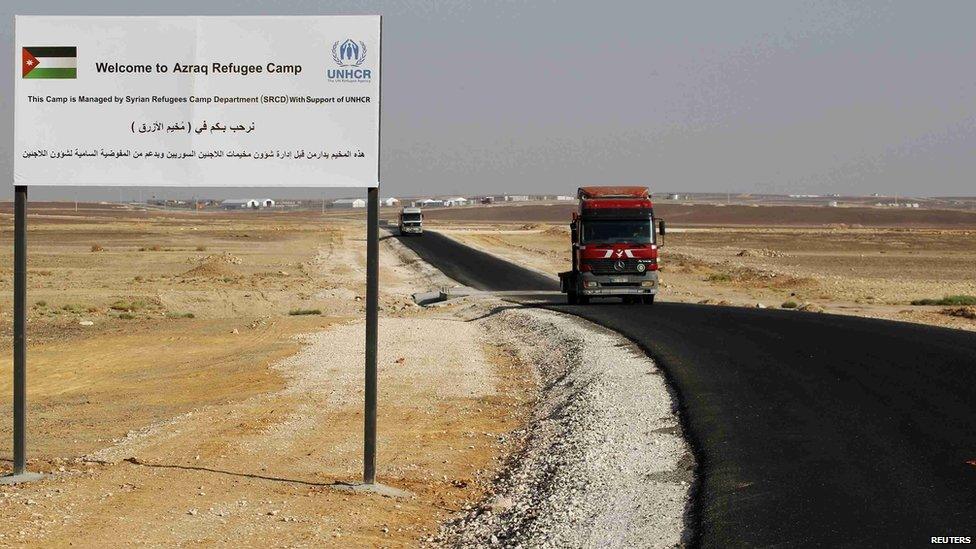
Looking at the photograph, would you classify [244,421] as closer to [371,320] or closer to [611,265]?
[371,320]

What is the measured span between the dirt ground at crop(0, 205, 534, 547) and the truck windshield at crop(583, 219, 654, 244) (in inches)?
168

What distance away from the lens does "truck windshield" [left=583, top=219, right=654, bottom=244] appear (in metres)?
33.4

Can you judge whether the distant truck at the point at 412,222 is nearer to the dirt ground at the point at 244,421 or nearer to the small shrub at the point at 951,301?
the dirt ground at the point at 244,421

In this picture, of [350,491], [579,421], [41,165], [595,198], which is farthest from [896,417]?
[595,198]

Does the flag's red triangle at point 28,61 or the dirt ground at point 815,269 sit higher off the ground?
the flag's red triangle at point 28,61

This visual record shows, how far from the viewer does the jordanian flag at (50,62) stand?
434 inches

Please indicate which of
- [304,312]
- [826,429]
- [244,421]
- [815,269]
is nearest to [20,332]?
[244,421]

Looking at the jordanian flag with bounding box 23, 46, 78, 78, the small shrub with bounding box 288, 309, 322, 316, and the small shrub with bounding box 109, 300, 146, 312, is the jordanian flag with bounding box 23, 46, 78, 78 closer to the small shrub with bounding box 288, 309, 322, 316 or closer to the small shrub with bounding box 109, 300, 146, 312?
the small shrub with bounding box 288, 309, 322, 316

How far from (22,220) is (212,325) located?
67.4 feet

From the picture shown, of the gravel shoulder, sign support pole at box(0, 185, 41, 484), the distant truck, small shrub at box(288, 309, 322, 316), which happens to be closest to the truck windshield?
small shrub at box(288, 309, 322, 316)

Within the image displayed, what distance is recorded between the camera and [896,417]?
44.3 feet

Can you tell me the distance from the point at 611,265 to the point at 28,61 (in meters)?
24.1

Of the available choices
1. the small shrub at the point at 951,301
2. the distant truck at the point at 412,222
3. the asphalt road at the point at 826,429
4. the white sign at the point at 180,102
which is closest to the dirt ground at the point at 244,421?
the asphalt road at the point at 826,429

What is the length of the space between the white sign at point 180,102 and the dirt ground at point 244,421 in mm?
2951
